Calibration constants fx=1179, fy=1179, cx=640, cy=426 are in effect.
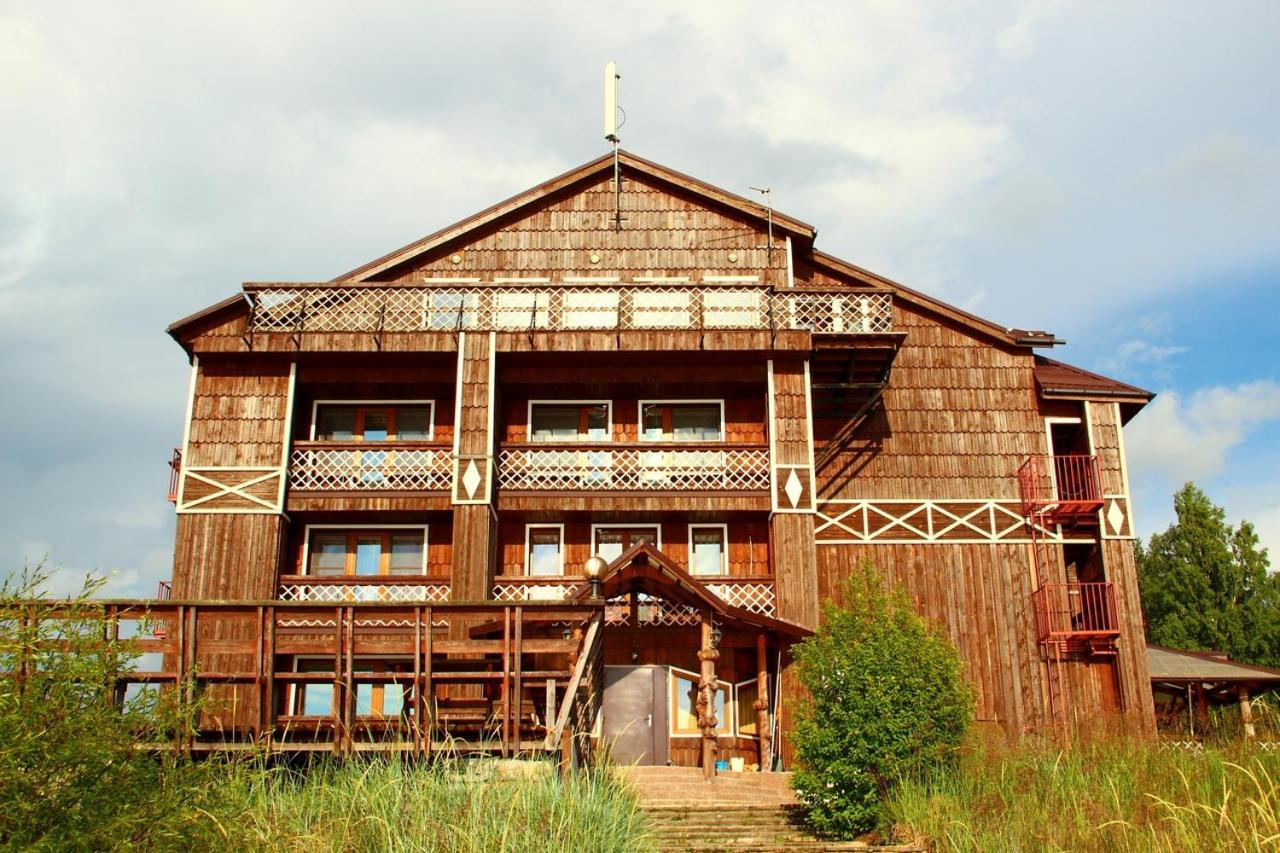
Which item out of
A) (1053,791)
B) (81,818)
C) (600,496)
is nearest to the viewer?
(81,818)

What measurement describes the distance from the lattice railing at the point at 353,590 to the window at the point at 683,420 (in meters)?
5.46

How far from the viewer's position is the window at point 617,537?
80.0ft

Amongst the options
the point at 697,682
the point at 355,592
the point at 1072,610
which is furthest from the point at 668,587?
the point at 1072,610

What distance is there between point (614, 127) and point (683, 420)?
22.6 ft

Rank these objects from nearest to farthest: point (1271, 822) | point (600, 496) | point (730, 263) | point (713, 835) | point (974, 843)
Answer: point (1271, 822) < point (974, 843) < point (713, 835) < point (600, 496) < point (730, 263)

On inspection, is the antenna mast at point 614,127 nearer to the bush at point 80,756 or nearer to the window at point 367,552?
the window at point 367,552

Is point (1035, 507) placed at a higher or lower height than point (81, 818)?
higher

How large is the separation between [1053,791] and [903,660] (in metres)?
3.57

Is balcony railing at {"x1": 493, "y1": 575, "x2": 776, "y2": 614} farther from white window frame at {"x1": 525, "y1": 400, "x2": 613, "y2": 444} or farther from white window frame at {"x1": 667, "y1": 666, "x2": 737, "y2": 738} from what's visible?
white window frame at {"x1": 525, "y1": 400, "x2": 613, "y2": 444}

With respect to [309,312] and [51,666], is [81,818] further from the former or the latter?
[309,312]

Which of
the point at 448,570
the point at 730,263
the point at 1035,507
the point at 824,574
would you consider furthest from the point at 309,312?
the point at 1035,507

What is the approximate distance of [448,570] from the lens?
952 inches

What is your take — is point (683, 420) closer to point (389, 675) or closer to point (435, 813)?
point (389, 675)

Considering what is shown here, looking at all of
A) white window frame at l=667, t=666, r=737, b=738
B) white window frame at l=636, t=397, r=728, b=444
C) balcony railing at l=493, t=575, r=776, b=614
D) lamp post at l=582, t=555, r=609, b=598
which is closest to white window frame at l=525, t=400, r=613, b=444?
white window frame at l=636, t=397, r=728, b=444
